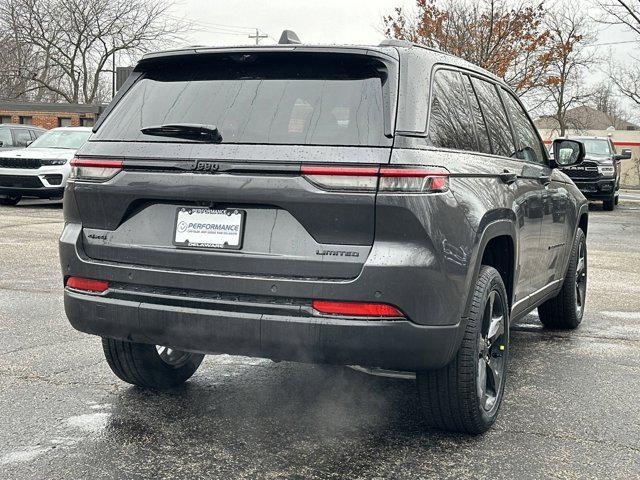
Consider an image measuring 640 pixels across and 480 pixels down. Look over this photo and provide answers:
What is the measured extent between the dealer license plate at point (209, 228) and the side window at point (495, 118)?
1.67 meters

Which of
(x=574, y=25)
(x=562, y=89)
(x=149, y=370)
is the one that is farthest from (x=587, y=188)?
(x=562, y=89)

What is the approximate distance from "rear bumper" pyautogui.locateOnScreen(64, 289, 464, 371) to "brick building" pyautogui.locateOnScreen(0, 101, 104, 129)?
40729 millimetres

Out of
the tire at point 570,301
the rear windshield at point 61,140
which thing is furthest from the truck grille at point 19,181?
the tire at point 570,301

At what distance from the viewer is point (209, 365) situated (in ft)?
16.0

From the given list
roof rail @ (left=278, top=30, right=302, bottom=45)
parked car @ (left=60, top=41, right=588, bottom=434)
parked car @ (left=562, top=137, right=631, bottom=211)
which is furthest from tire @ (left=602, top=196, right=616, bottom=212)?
roof rail @ (left=278, top=30, right=302, bottom=45)

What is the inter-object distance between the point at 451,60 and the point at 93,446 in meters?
2.45

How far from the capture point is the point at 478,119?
4160 millimetres

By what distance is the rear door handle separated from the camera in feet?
13.3

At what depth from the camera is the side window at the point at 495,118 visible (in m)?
4.33

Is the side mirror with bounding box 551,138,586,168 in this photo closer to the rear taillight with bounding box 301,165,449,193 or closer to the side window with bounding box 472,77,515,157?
the side window with bounding box 472,77,515,157

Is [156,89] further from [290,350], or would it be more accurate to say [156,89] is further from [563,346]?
[563,346]

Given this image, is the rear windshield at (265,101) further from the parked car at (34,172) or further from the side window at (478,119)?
the parked car at (34,172)

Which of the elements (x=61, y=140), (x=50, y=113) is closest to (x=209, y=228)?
(x=61, y=140)

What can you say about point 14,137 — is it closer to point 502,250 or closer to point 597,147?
point 597,147
